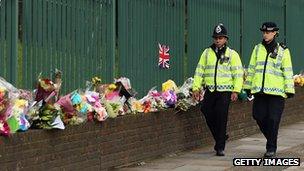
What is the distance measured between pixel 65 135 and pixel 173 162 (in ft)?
7.51

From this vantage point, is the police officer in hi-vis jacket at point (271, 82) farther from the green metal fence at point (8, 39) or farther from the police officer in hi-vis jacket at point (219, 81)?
the green metal fence at point (8, 39)

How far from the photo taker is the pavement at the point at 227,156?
8.58 metres

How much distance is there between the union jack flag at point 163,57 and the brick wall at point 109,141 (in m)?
0.83

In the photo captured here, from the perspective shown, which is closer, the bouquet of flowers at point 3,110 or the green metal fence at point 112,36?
the bouquet of flowers at point 3,110

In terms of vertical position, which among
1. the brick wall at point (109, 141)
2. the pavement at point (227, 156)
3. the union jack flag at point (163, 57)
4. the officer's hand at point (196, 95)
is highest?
the union jack flag at point (163, 57)

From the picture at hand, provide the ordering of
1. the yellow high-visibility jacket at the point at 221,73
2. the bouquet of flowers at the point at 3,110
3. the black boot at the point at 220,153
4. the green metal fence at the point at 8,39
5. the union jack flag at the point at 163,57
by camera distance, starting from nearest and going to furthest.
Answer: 1. the bouquet of flowers at the point at 3,110
2. the green metal fence at the point at 8,39
3. the yellow high-visibility jacket at the point at 221,73
4. the black boot at the point at 220,153
5. the union jack flag at the point at 163,57

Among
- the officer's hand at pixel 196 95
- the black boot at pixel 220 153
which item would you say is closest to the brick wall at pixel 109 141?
the officer's hand at pixel 196 95

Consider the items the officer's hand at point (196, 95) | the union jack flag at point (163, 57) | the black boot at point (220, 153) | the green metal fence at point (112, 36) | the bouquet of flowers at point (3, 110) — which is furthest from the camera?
the union jack flag at point (163, 57)

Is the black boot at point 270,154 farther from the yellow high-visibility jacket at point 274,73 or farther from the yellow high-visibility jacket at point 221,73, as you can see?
the yellow high-visibility jacket at point 221,73

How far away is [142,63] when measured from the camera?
9.81 meters

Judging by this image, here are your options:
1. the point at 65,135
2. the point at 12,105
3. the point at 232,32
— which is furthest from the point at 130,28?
the point at 232,32

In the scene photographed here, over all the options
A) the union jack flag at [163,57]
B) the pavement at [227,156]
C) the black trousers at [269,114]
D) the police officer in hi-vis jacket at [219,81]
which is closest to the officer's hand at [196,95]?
the police officer in hi-vis jacket at [219,81]

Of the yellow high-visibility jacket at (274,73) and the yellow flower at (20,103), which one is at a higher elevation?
the yellow high-visibility jacket at (274,73)

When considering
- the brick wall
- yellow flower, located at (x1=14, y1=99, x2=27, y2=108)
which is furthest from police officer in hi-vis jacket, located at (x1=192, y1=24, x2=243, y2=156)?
yellow flower, located at (x1=14, y1=99, x2=27, y2=108)
